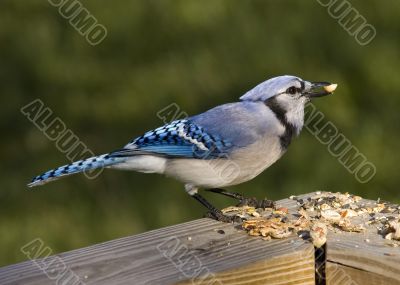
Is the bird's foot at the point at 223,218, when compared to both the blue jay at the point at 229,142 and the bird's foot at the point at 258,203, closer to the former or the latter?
the bird's foot at the point at 258,203

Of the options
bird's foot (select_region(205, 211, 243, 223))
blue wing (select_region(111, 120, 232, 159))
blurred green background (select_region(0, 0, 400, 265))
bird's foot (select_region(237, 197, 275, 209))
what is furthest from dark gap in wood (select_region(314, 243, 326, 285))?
blurred green background (select_region(0, 0, 400, 265))

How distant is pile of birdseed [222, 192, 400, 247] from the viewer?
290 cm

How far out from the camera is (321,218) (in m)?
3.16

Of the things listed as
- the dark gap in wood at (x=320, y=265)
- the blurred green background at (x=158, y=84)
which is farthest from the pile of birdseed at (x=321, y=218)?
the blurred green background at (x=158, y=84)

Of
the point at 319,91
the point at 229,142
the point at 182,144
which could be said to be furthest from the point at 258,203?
the point at 319,91

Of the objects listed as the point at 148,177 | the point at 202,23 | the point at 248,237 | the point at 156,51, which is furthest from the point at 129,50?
the point at 248,237

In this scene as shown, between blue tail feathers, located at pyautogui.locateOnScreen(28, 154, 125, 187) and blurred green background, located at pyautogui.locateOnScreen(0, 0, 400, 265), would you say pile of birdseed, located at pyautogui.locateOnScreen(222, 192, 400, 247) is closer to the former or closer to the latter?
blue tail feathers, located at pyautogui.locateOnScreen(28, 154, 125, 187)

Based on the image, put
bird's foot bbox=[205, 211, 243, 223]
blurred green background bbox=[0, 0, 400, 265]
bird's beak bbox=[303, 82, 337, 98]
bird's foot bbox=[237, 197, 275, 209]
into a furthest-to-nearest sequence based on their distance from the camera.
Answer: blurred green background bbox=[0, 0, 400, 265] → bird's beak bbox=[303, 82, 337, 98] → bird's foot bbox=[237, 197, 275, 209] → bird's foot bbox=[205, 211, 243, 223]

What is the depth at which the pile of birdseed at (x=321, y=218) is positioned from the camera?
290cm

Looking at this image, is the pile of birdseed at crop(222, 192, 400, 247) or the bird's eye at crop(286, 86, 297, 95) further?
the bird's eye at crop(286, 86, 297, 95)

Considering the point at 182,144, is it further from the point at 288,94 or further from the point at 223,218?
the point at 223,218

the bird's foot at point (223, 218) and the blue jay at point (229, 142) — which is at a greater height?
the blue jay at point (229, 142)

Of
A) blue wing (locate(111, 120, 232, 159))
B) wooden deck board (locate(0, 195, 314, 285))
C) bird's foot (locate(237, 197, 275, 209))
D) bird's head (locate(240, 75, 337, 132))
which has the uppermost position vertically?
bird's head (locate(240, 75, 337, 132))

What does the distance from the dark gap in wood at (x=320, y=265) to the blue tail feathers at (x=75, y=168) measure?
1293 millimetres
